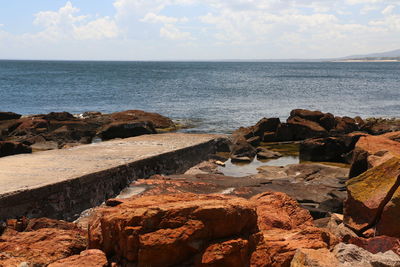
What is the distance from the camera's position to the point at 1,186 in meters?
6.02

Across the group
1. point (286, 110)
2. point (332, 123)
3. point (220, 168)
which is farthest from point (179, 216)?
point (286, 110)

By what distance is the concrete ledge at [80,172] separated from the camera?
5.99 m

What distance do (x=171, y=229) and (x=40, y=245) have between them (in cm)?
141

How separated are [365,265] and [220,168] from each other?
23.4 ft

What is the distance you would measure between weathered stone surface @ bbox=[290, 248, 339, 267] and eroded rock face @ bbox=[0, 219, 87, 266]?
6.64 ft

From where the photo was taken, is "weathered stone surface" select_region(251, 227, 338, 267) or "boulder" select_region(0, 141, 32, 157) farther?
"boulder" select_region(0, 141, 32, 157)

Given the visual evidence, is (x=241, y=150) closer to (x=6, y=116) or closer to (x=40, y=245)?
(x=40, y=245)

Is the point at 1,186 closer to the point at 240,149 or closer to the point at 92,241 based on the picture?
the point at 92,241

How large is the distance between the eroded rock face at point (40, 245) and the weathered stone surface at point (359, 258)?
92.1 inches

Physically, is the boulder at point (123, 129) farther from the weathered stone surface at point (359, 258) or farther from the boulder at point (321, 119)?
the weathered stone surface at point (359, 258)

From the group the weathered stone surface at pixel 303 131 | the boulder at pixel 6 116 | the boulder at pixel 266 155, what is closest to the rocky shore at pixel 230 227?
the boulder at pixel 266 155

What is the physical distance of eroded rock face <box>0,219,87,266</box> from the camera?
4.28 meters

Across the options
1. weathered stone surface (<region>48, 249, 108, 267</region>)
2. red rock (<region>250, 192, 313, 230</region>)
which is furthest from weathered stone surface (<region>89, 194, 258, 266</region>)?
red rock (<region>250, 192, 313, 230</region>)

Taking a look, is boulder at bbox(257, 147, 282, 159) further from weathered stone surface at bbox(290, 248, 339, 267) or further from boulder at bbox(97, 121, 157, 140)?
weathered stone surface at bbox(290, 248, 339, 267)
